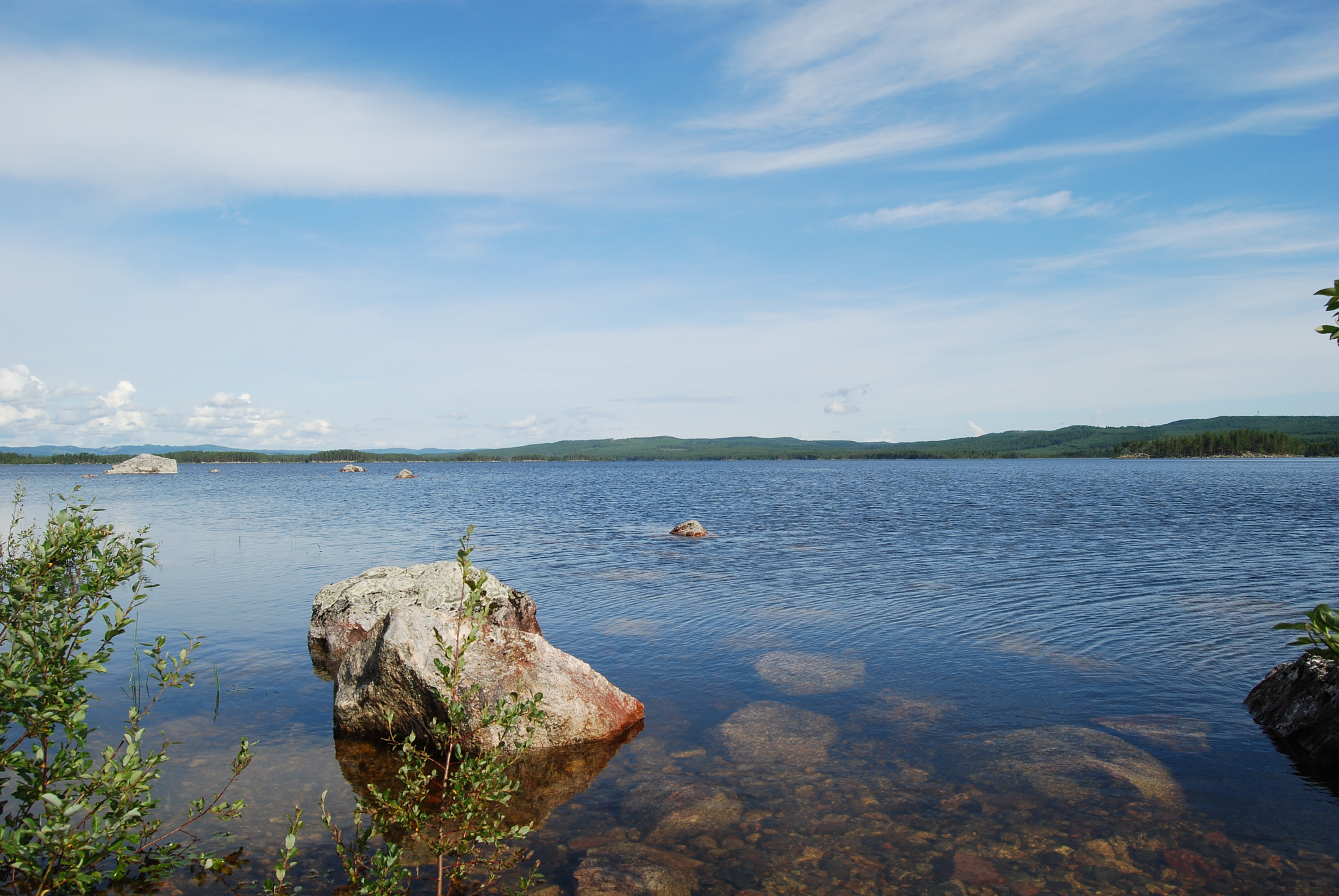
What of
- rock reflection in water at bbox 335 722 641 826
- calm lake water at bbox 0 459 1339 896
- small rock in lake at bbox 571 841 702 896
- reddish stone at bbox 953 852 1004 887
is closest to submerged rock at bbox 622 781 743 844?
calm lake water at bbox 0 459 1339 896

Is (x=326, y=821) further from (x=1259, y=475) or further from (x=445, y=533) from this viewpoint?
(x=1259, y=475)

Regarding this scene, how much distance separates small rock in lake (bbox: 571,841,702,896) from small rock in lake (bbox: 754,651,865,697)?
6.26 meters

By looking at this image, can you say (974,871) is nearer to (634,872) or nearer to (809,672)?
(634,872)

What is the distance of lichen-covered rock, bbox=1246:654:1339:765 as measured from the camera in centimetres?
1131

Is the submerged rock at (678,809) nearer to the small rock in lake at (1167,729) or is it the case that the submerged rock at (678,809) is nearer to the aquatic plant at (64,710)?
the aquatic plant at (64,710)

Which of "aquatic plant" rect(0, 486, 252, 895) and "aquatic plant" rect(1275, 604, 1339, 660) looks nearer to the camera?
"aquatic plant" rect(0, 486, 252, 895)

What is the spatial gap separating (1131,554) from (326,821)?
3367 centimetres

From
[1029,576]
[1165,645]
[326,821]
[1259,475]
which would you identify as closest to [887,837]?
[326,821]

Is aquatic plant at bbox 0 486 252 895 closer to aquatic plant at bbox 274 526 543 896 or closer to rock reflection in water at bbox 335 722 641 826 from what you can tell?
aquatic plant at bbox 274 526 543 896

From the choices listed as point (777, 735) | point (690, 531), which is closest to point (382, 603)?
point (777, 735)

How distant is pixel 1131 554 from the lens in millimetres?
31062

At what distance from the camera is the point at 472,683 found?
1174 cm

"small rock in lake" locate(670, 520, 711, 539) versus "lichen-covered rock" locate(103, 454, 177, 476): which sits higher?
"lichen-covered rock" locate(103, 454, 177, 476)

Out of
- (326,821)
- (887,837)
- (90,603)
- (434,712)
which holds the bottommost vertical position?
(887,837)
